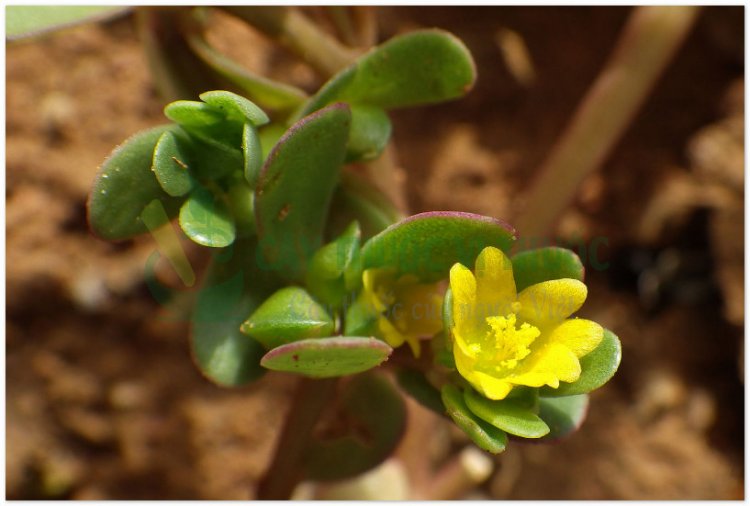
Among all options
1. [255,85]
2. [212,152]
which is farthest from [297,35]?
[212,152]

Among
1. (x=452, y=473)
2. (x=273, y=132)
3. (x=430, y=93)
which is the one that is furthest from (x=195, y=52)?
(x=452, y=473)

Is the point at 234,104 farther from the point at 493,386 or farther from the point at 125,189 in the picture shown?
the point at 493,386

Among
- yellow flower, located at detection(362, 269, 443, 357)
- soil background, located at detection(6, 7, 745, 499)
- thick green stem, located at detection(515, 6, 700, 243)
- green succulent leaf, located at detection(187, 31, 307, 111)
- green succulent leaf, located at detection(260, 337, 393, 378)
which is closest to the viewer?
green succulent leaf, located at detection(260, 337, 393, 378)

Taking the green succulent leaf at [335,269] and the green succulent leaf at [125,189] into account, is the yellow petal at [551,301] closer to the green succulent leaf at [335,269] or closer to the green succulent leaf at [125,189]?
the green succulent leaf at [335,269]

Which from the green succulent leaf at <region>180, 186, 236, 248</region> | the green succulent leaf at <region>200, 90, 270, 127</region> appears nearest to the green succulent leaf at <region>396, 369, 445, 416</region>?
the green succulent leaf at <region>180, 186, 236, 248</region>

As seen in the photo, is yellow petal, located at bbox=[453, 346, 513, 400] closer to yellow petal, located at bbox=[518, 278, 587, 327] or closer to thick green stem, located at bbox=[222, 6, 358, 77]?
yellow petal, located at bbox=[518, 278, 587, 327]

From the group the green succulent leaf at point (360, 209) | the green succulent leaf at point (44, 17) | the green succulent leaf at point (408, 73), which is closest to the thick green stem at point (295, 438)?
the green succulent leaf at point (360, 209)
